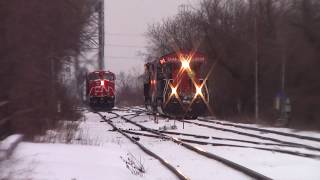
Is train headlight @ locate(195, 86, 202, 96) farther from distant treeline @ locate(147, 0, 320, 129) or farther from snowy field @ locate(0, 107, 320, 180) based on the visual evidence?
snowy field @ locate(0, 107, 320, 180)

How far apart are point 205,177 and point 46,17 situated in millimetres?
5331

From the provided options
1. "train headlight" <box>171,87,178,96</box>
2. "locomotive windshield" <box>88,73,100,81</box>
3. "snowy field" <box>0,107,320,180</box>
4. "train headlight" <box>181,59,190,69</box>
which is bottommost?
"snowy field" <box>0,107,320,180</box>

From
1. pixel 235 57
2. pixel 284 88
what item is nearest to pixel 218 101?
pixel 235 57

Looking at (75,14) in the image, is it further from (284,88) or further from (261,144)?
(284,88)

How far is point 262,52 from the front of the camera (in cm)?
4438

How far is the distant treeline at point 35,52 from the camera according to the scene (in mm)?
12492

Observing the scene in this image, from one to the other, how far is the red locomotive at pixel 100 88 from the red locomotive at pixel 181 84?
2075cm

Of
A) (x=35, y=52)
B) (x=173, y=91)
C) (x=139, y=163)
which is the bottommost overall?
(x=139, y=163)

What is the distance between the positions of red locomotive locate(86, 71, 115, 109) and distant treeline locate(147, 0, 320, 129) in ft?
29.0

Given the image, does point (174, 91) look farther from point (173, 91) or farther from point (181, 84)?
point (181, 84)

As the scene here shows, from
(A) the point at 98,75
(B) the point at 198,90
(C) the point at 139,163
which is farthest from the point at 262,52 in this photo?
(C) the point at 139,163

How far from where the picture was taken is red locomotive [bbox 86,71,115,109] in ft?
188

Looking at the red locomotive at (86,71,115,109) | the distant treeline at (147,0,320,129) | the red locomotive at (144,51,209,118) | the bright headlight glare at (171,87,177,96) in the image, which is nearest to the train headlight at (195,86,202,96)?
the red locomotive at (144,51,209,118)

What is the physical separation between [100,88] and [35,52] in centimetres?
4364
